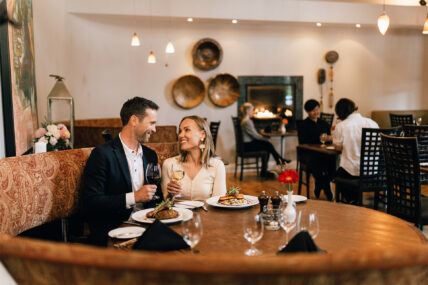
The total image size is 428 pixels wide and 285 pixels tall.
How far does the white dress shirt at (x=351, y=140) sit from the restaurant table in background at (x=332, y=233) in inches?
97.3

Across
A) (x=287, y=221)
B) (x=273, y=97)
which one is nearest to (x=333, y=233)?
(x=287, y=221)

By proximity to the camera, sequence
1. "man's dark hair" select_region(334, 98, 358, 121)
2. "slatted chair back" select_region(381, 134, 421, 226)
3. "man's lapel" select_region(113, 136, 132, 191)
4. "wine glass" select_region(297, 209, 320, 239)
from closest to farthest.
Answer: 1. "wine glass" select_region(297, 209, 320, 239)
2. "man's lapel" select_region(113, 136, 132, 191)
3. "slatted chair back" select_region(381, 134, 421, 226)
4. "man's dark hair" select_region(334, 98, 358, 121)

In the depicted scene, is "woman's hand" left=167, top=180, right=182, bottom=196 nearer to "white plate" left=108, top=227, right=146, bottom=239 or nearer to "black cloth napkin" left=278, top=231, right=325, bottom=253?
"white plate" left=108, top=227, right=146, bottom=239

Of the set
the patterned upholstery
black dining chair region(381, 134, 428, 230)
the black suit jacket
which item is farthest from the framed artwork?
black dining chair region(381, 134, 428, 230)

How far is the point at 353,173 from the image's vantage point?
14.7 ft

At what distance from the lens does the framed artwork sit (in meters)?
2.68

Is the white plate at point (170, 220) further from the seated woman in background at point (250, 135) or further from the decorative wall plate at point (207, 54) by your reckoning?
the decorative wall plate at point (207, 54)

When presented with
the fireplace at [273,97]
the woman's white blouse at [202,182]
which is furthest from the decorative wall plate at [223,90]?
the woman's white blouse at [202,182]

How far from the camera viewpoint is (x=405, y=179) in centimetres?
315

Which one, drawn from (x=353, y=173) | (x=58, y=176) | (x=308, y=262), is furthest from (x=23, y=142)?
(x=353, y=173)

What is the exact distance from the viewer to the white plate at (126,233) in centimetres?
166

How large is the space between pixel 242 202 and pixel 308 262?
61.1 inches

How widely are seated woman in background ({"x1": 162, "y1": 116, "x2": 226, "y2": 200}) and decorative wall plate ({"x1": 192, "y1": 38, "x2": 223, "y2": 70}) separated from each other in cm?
558

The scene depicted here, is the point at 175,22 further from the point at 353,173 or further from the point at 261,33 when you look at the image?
the point at 353,173
